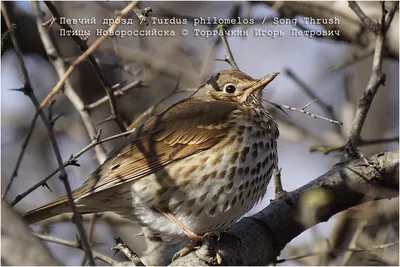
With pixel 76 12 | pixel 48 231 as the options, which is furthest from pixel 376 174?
pixel 76 12

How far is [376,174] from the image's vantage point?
188 inches

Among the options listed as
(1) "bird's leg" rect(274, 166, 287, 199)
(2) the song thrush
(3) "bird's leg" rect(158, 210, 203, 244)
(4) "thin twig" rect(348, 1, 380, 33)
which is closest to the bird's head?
(2) the song thrush

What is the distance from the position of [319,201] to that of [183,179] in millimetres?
971

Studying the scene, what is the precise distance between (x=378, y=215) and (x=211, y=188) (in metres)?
1.74

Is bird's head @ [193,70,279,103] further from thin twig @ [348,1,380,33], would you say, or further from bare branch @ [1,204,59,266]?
bare branch @ [1,204,59,266]

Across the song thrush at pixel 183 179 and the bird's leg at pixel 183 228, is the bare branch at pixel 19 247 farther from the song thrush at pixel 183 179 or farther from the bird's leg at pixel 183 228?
the bird's leg at pixel 183 228

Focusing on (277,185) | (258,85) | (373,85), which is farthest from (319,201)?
(258,85)

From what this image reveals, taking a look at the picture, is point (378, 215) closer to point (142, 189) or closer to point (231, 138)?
point (231, 138)

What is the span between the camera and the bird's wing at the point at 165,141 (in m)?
4.49

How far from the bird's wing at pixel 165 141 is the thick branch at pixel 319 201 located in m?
0.66

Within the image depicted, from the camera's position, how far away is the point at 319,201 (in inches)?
181

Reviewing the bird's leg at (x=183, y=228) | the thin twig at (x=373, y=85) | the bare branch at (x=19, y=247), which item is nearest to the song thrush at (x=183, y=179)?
the bird's leg at (x=183, y=228)

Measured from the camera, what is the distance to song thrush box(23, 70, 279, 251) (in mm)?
4500

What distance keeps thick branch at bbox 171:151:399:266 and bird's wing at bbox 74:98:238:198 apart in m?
0.66
